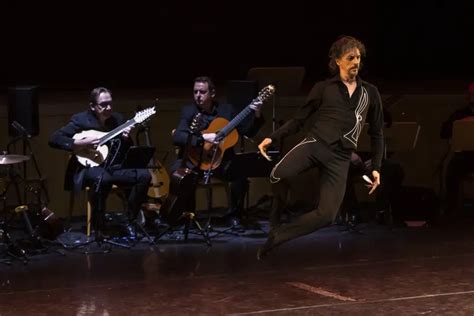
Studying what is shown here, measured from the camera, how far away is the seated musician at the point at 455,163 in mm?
10352

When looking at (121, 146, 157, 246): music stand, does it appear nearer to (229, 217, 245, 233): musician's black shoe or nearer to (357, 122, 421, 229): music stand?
(229, 217, 245, 233): musician's black shoe

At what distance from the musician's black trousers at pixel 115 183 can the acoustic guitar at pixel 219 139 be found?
0.45 m

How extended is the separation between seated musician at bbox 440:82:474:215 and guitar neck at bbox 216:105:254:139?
226 cm

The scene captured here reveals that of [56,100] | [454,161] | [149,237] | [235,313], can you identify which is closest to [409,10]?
[454,161]

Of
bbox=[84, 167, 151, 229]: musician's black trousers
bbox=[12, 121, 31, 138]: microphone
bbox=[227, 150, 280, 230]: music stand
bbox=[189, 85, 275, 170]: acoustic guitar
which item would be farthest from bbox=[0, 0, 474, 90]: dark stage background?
bbox=[227, 150, 280, 230]: music stand

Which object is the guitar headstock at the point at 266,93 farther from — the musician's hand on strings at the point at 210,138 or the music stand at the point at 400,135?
the music stand at the point at 400,135

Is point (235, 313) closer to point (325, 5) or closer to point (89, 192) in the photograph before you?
point (89, 192)

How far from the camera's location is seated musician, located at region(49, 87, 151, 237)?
29.6ft

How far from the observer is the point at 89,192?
918 centimetres

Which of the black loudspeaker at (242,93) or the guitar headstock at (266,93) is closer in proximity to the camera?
the guitar headstock at (266,93)

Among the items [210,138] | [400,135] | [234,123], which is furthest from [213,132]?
[400,135]

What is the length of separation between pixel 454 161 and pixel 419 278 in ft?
9.89

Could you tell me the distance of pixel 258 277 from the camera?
7.90m

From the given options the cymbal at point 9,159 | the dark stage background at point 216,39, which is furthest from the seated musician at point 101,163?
the dark stage background at point 216,39
